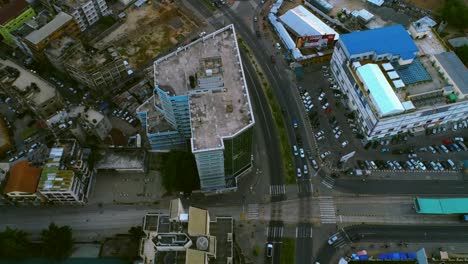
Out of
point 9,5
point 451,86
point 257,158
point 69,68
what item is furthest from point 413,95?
point 9,5

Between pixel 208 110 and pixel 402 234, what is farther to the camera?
pixel 402 234

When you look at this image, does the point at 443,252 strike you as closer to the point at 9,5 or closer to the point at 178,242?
the point at 178,242

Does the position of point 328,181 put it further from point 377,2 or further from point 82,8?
point 82,8

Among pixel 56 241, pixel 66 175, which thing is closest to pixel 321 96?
pixel 66 175

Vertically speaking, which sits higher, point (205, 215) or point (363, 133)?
point (363, 133)

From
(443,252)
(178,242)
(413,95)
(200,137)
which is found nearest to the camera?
(178,242)
